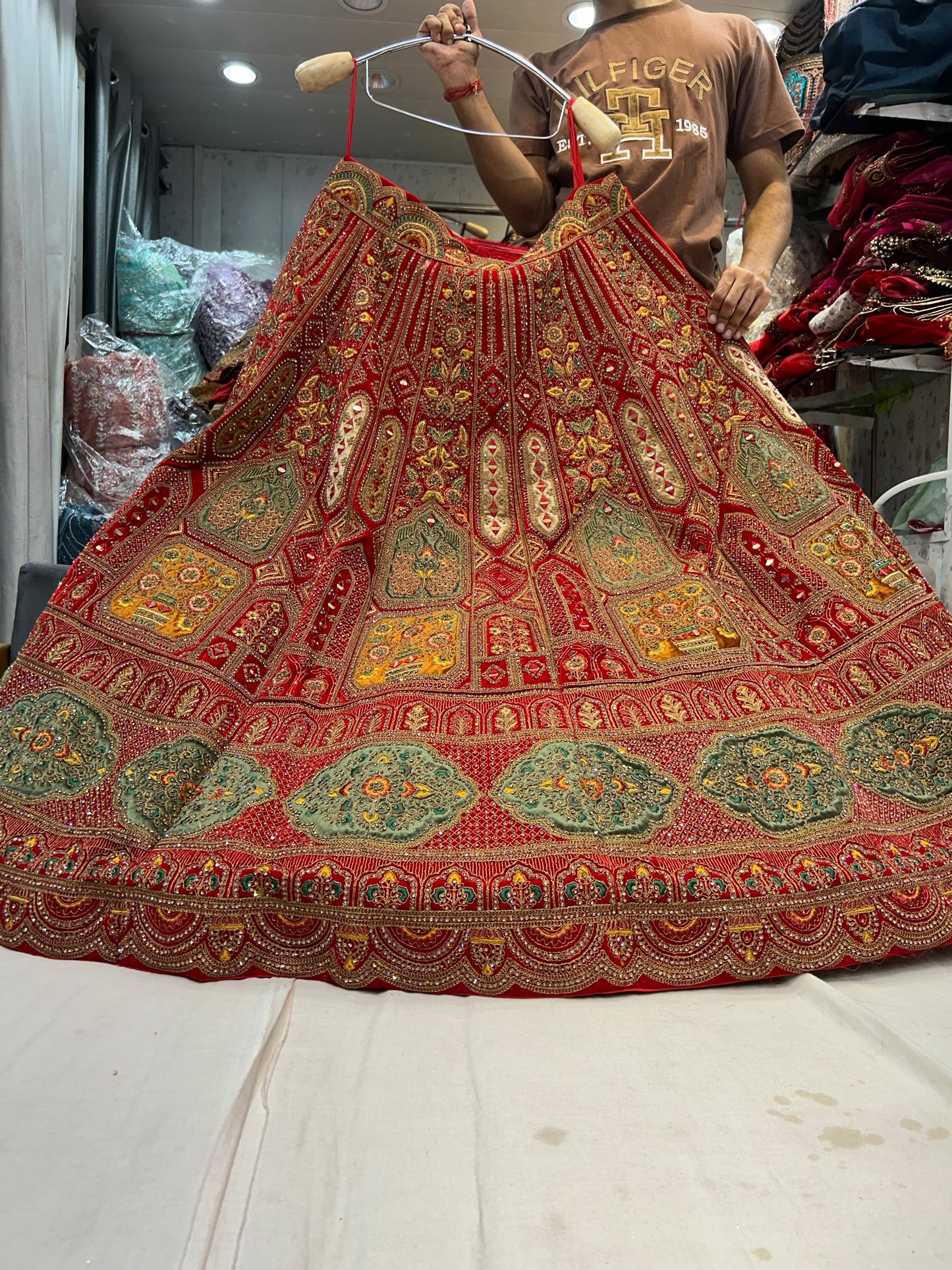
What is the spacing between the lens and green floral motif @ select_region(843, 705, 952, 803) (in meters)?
0.86

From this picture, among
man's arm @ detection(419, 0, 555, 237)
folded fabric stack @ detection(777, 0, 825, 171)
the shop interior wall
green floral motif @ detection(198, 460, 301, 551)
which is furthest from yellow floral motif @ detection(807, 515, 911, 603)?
the shop interior wall

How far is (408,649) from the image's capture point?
1.00 m

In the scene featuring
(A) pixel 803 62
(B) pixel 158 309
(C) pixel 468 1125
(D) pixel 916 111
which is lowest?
(C) pixel 468 1125

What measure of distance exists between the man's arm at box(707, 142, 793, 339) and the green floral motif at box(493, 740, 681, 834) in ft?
2.32

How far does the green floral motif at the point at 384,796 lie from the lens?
2.56 feet

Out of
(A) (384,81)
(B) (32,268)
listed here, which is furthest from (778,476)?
(A) (384,81)

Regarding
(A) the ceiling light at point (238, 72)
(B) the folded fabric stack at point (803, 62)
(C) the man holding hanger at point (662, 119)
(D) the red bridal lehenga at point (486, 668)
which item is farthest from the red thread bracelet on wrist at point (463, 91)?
(A) the ceiling light at point (238, 72)

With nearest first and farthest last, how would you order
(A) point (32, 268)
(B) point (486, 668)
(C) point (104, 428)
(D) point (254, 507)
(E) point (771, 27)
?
(B) point (486, 668) → (D) point (254, 507) → (A) point (32, 268) → (C) point (104, 428) → (E) point (771, 27)

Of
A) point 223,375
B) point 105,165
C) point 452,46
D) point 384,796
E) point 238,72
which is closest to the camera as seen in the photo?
point 384,796

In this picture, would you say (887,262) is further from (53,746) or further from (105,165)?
(105,165)

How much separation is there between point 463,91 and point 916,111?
103cm

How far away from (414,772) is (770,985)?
1.23 feet

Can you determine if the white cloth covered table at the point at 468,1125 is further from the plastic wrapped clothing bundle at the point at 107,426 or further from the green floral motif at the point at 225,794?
the plastic wrapped clothing bundle at the point at 107,426

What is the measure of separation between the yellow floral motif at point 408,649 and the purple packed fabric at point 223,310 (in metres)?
2.74
